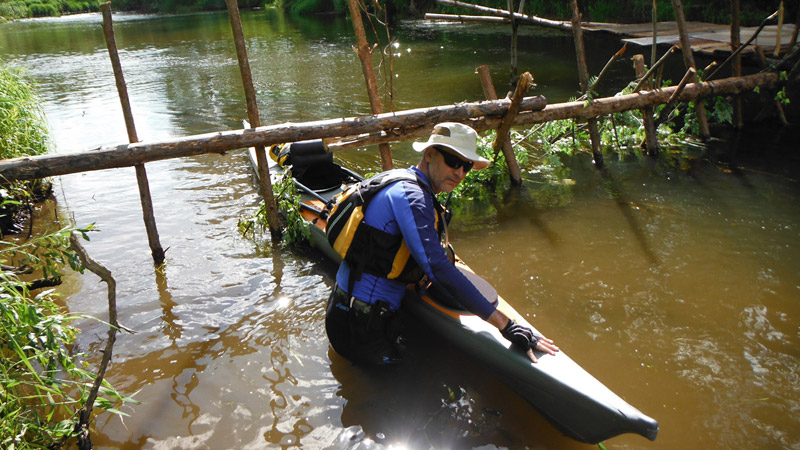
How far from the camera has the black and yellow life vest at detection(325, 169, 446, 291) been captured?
3.62 metres

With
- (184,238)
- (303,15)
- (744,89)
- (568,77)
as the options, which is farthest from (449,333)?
(303,15)

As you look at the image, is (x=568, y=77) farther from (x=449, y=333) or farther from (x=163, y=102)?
(x=449, y=333)

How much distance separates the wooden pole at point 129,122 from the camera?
546 cm

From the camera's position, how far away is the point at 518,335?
3.49 meters

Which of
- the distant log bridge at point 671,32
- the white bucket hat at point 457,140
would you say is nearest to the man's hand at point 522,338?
the white bucket hat at point 457,140

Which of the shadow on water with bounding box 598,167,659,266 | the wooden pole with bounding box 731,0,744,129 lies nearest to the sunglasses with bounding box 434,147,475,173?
the shadow on water with bounding box 598,167,659,266

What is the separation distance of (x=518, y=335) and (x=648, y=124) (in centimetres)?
662

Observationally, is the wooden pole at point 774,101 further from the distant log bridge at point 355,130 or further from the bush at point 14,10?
the bush at point 14,10

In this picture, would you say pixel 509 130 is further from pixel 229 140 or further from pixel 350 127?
pixel 229 140

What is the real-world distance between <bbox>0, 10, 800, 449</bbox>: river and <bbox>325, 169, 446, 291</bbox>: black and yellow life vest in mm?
932

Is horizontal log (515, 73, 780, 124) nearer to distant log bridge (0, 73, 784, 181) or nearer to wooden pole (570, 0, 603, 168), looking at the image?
distant log bridge (0, 73, 784, 181)

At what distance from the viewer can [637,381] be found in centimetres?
409

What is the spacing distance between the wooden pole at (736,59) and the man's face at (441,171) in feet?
25.6

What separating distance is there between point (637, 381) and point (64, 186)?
874 centimetres
